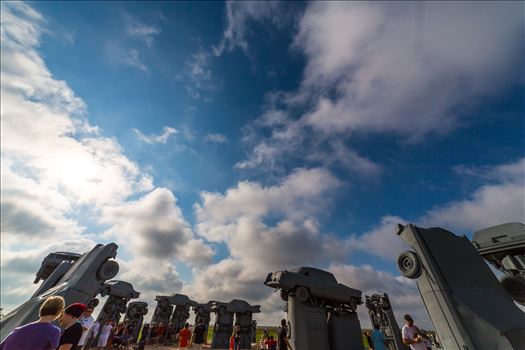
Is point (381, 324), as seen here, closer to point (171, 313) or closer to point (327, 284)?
point (327, 284)

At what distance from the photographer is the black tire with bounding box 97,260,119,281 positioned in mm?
7512

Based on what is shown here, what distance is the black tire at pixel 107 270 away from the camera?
7512mm

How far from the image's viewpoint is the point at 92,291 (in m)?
7.20

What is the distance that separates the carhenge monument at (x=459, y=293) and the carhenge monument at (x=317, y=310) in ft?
23.5

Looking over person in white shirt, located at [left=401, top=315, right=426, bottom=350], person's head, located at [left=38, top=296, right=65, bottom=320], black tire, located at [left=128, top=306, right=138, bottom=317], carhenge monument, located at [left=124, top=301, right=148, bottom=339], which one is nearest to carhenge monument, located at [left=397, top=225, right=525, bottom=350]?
person in white shirt, located at [left=401, top=315, right=426, bottom=350]

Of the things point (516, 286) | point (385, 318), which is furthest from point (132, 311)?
point (516, 286)

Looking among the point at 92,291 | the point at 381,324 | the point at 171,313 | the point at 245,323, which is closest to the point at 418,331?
the point at 92,291

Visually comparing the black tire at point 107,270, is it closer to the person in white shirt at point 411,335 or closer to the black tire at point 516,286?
the person in white shirt at point 411,335

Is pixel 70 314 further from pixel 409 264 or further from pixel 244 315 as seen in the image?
pixel 244 315

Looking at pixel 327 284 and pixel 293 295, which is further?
pixel 327 284

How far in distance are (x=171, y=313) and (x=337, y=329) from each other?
23850 mm

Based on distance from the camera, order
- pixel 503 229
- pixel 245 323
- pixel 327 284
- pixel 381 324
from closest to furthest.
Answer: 1. pixel 503 229
2. pixel 327 284
3. pixel 381 324
4. pixel 245 323

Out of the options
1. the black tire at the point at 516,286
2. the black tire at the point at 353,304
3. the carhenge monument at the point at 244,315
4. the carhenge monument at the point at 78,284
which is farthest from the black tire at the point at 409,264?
the carhenge monument at the point at 244,315

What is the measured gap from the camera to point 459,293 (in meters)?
7.09
